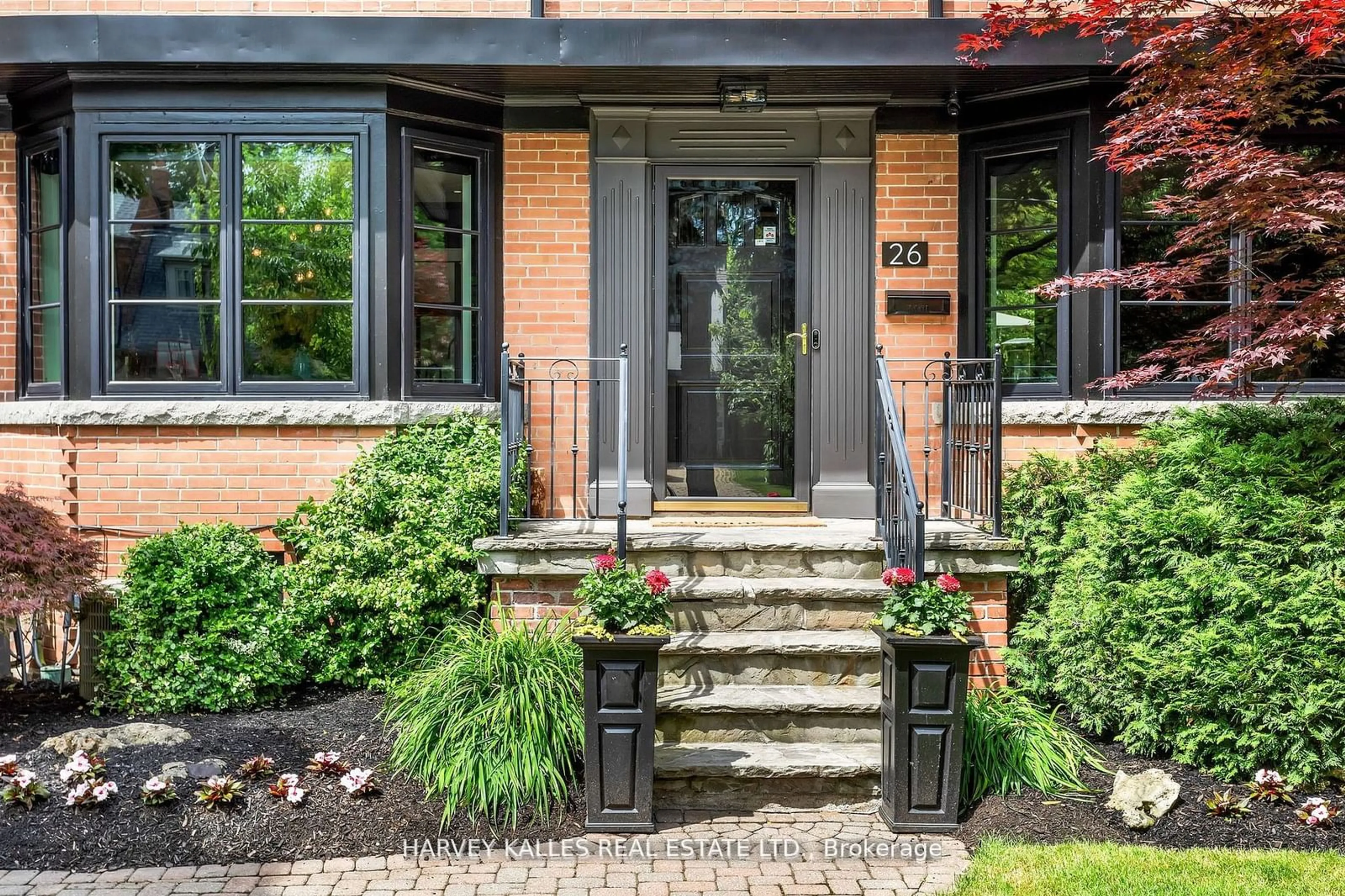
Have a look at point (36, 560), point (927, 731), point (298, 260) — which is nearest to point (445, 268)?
point (298, 260)

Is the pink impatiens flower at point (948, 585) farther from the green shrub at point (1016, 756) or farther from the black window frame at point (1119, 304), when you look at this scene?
the black window frame at point (1119, 304)

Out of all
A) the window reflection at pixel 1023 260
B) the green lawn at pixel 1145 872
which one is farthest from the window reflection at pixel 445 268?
the green lawn at pixel 1145 872

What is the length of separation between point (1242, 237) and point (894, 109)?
84.1 inches

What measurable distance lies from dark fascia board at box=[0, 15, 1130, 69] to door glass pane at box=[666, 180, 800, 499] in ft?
3.22

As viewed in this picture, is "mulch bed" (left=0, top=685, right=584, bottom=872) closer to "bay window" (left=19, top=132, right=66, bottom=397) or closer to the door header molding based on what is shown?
"bay window" (left=19, top=132, right=66, bottom=397)

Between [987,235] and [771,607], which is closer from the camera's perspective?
[771,607]

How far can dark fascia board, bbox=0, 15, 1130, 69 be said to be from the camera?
5996mm

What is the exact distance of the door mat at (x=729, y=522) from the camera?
603cm

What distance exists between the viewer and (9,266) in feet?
22.4

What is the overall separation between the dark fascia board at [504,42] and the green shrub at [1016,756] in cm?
356

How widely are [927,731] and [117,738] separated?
11.1 ft

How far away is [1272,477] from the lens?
4.68 m

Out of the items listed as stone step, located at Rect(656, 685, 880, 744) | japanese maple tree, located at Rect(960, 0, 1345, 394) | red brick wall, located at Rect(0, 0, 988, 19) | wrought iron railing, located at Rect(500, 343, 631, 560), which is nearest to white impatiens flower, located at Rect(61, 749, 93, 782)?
stone step, located at Rect(656, 685, 880, 744)

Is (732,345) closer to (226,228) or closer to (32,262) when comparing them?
(226,228)
